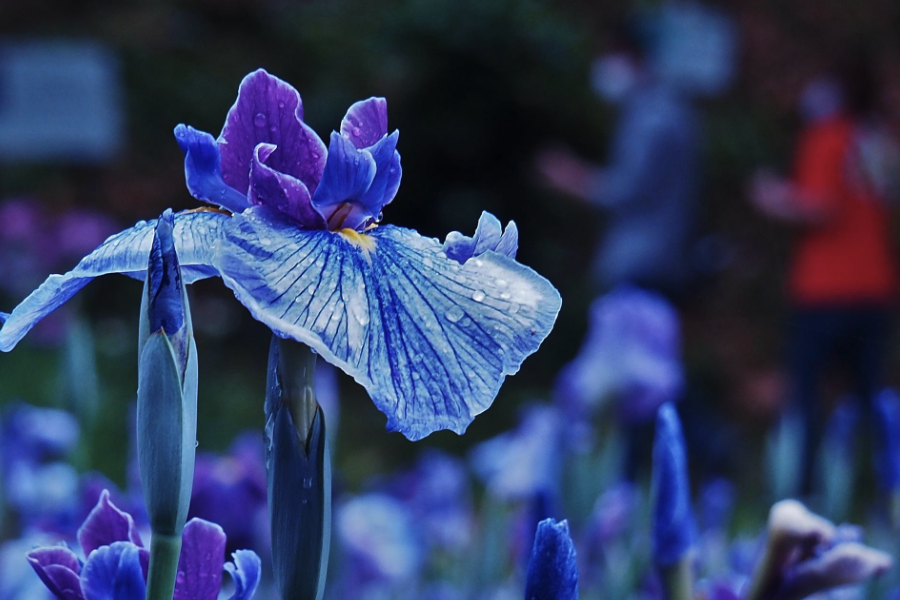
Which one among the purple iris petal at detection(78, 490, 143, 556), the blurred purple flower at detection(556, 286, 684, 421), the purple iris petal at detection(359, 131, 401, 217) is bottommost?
the purple iris petal at detection(78, 490, 143, 556)

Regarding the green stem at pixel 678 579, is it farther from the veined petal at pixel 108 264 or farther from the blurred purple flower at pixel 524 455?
the blurred purple flower at pixel 524 455

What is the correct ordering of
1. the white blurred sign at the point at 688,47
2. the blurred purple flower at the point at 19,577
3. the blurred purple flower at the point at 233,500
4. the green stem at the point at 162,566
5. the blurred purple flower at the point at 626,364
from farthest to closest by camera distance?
the white blurred sign at the point at 688,47, the blurred purple flower at the point at 626,364, the blurred purple flower at the point at 233,500, the blurred purple flower at the point at 19,577, the green stem at the point at 162,566

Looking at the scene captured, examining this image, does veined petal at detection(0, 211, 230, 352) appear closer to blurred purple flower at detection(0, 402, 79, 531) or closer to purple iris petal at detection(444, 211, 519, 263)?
purple iris petal at detection(444, 211, 519, 263)

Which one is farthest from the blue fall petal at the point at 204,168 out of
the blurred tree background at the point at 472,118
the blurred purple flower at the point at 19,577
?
the blurred tree background at the point at 472,118

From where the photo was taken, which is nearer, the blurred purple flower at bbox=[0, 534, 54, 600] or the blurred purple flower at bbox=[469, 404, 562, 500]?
the blurred purple flower at bbox=[0, 534, 54, 600]

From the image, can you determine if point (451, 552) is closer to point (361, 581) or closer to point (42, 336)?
→ point (361, 581)

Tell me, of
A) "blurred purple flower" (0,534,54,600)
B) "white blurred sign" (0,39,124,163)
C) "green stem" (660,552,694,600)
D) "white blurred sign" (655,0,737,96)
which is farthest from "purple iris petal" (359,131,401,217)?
"white blurred sign" (655,0,737,96)

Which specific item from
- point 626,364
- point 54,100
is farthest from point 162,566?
point 54,100
